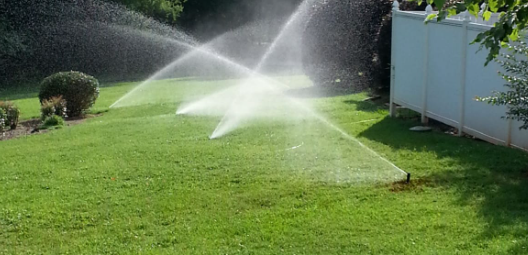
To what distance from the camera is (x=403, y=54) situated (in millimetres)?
9164

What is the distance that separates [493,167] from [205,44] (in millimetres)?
25680

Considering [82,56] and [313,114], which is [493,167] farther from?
[82,56]

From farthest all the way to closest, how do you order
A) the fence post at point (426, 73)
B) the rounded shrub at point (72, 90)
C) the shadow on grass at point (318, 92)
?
the shadow on grass at point (318, 92) → the rounded shrub at point (72, 90) → the fence post at point (426, 73)

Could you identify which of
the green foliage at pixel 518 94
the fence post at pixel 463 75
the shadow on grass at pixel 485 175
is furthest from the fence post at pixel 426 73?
the green foliage at pixel 518 94

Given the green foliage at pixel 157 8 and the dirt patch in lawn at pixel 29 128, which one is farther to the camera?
the green foliage at pixel 157 8

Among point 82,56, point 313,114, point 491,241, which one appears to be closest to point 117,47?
point 82,56

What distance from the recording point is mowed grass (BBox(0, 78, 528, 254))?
4.33 m

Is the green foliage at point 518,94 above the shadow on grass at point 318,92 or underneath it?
above

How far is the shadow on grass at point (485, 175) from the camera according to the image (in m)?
4.39

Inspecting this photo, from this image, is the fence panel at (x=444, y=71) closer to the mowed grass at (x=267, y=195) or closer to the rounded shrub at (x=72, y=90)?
the mowed grass at (x=267, y=195)

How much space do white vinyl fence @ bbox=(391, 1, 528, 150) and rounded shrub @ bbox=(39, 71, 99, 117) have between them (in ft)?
21.9

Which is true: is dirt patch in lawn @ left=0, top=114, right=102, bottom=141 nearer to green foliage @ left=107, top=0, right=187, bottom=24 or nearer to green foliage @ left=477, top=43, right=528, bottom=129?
green foliage @ left=477, top=43, right=528, bottom=129

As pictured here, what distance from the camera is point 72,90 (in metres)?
12.5

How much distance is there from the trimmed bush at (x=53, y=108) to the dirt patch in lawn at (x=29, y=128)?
0.20m
